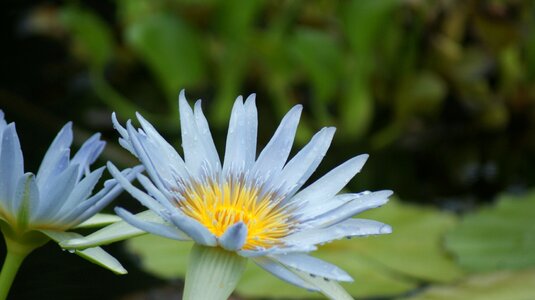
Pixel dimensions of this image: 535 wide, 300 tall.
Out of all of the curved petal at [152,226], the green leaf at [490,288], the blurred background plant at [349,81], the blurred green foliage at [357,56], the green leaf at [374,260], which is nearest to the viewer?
the curved petal at [152,226]

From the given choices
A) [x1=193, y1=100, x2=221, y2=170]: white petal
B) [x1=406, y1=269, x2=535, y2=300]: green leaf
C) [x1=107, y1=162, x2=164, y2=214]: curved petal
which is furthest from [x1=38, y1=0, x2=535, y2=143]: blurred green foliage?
[x1=107, y1=162, x2=164, y2=214]: curved petal

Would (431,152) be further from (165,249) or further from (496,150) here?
(165,249)

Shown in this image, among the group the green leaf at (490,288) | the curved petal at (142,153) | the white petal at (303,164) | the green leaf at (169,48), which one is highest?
the green leaf at (169,48)

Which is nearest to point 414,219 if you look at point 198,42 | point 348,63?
point 348,63

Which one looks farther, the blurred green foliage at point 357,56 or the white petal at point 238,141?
the blurred green foliage at point 357,56

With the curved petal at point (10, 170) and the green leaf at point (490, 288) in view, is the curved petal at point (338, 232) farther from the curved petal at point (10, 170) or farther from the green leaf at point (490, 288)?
the green leaf at point (490, 288)

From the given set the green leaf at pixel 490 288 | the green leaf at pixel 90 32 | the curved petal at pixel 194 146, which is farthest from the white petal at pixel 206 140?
the green leaf at pixel 90 32

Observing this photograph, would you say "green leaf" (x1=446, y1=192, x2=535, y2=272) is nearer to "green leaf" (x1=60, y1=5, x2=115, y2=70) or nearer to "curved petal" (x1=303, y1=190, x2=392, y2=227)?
"curved petal" (x1=303, y1=190, x2=392, y2=227)

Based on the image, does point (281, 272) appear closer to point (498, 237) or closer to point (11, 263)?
point (11, 263)
